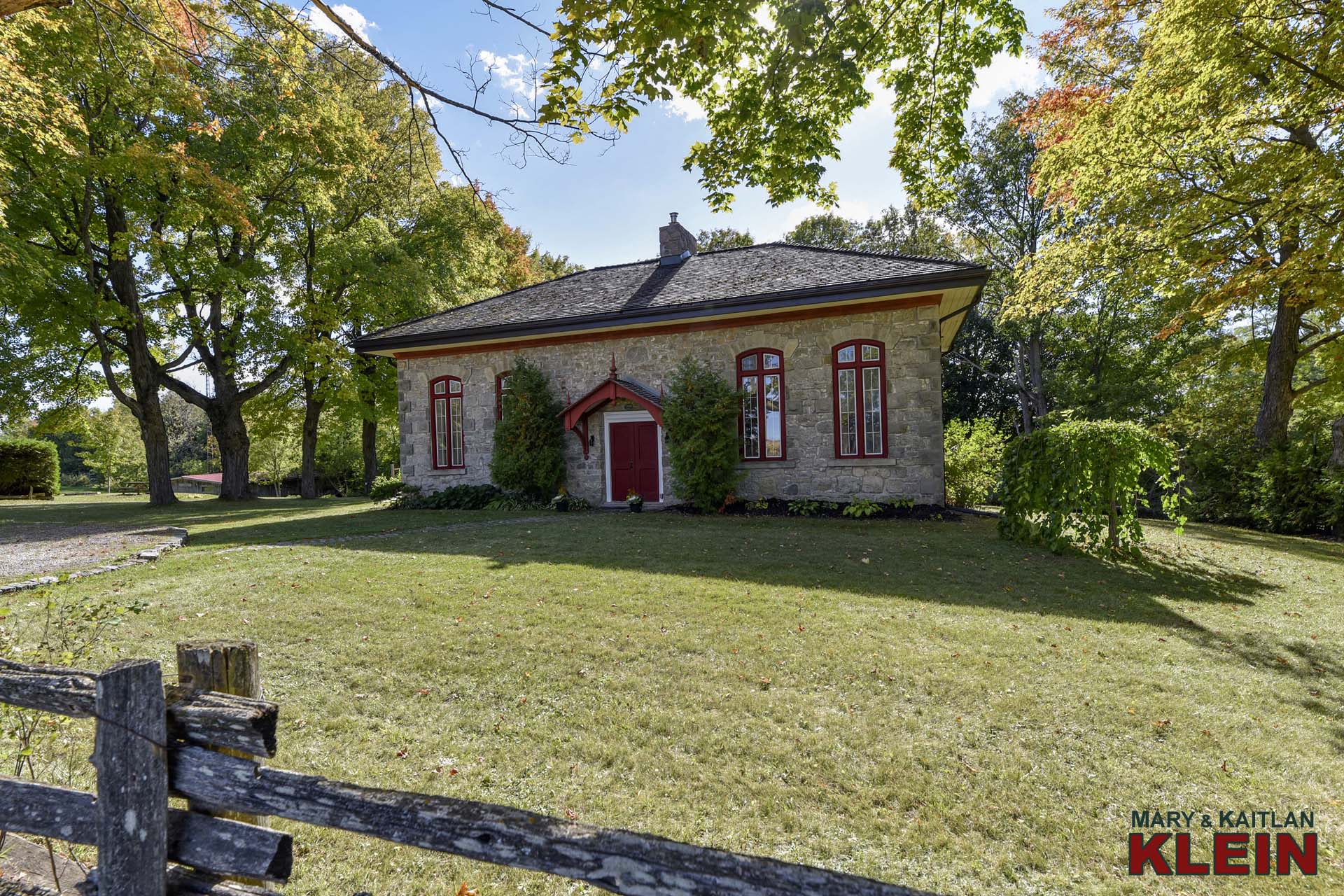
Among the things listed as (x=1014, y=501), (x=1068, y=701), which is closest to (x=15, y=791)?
(x=1068, y=701)

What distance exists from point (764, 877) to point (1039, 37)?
20579 mm

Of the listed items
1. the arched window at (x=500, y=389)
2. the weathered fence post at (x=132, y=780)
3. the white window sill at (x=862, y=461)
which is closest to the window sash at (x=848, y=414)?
the white window sill at (x=862, y=461)

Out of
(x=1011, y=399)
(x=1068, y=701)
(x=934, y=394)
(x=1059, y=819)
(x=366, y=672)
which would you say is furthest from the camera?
(x=1011, y=399)

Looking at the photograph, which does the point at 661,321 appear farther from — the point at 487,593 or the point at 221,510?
the point at 221,510

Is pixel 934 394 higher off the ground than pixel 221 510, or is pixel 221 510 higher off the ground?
pixel 934 394

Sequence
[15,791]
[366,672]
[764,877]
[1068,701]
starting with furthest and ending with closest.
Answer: [366,672] → [1068,701] → [15,791] → [764,877]

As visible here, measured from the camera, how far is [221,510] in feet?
51.4

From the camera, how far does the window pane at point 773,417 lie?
12.7 metres

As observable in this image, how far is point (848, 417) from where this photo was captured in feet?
40.2

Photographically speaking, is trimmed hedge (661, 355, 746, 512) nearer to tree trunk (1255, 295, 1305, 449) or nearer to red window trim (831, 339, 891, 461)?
red window trim (831, 339, 891, 461)

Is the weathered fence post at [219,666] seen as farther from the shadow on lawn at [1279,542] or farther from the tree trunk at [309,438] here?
the tree trunk at [309,438]

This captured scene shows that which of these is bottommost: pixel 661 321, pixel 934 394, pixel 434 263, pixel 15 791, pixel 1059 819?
pixel 1059 819

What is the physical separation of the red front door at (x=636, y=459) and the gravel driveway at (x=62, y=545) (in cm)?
861

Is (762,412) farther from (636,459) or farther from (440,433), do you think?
(440,433)
